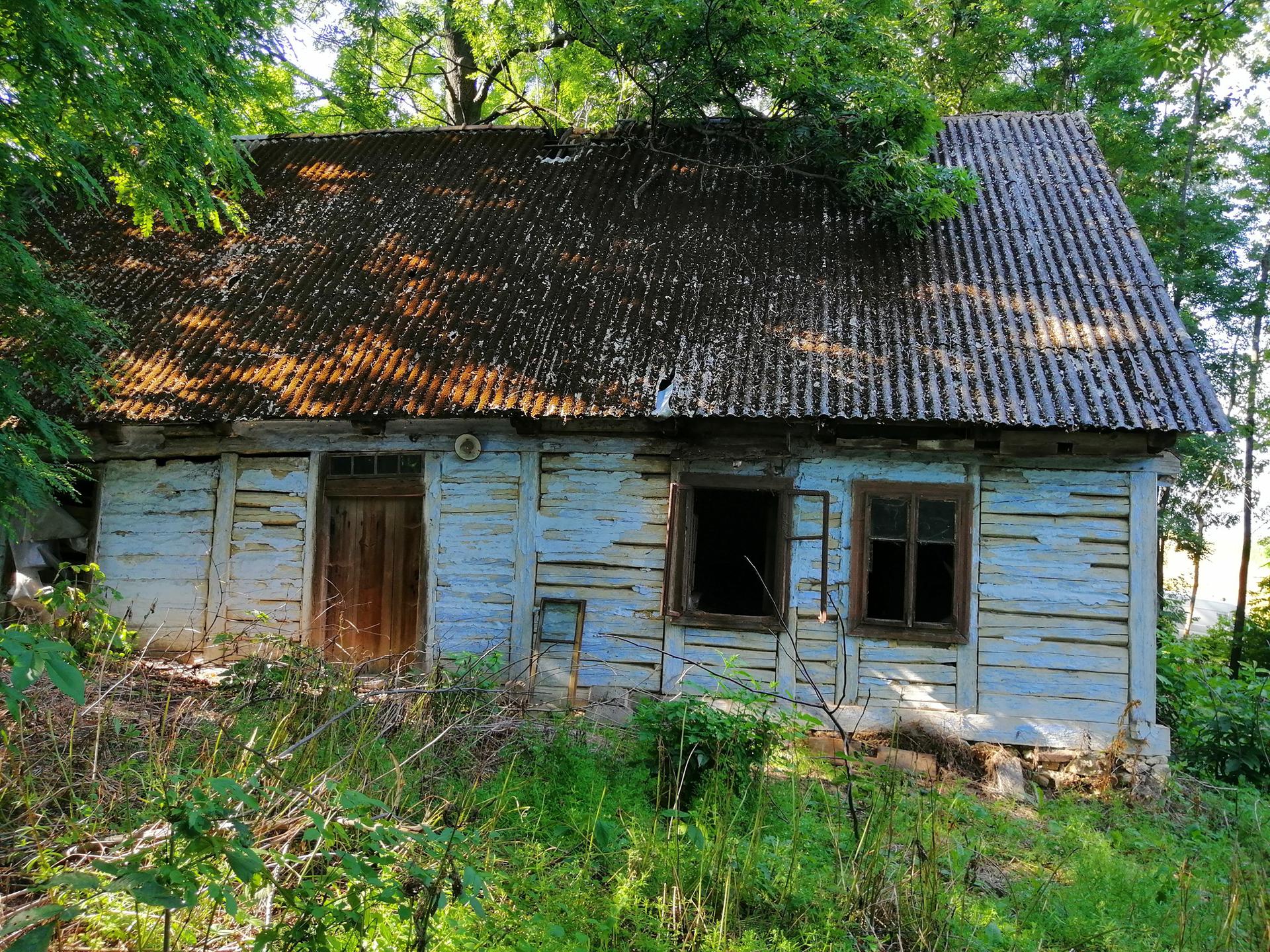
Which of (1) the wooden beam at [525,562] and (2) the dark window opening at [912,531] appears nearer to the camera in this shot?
(2) the dark window opening at [912,531]

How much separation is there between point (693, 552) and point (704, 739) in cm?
284

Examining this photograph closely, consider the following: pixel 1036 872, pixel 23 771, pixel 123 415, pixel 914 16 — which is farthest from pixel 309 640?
pixel 914 16

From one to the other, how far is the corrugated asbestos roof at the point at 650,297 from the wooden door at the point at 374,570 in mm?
1297

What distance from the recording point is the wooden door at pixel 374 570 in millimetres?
8422

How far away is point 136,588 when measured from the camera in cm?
865

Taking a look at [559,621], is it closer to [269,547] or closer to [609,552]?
[609,552]

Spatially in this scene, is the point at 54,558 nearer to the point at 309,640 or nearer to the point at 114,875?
the point at 309,640

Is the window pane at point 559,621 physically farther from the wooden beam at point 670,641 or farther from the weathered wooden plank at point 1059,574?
the weathered wooden plank at point 1059,574

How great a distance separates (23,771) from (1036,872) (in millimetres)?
5379

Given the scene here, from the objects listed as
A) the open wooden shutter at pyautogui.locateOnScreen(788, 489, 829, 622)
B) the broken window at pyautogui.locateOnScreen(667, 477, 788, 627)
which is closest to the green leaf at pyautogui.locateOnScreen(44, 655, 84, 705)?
the broken window at pyautogui.locateOnScreen(667, 477, 788, 627)

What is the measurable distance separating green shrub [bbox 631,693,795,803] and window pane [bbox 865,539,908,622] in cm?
446

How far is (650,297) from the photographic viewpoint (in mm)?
8602

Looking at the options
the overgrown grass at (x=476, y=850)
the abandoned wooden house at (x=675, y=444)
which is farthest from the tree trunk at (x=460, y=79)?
the overgrown grass at (x=476, y=850)

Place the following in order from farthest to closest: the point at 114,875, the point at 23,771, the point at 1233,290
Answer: the point at 1233,290
the point at 23,771
the point at 114,875
